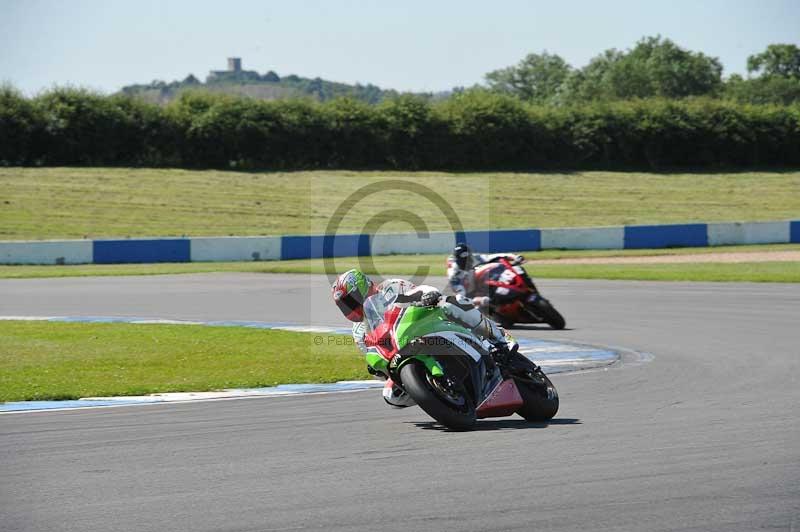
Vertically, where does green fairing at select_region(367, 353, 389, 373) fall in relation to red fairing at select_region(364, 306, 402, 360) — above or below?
below

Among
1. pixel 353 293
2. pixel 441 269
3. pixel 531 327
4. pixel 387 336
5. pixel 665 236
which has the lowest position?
pixel 531 327

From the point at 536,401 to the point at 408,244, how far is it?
2600cm

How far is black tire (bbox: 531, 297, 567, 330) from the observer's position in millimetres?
17328

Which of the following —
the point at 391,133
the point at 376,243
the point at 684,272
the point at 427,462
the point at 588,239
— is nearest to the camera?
the point at 427,462

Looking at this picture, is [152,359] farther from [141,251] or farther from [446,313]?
[141,251]

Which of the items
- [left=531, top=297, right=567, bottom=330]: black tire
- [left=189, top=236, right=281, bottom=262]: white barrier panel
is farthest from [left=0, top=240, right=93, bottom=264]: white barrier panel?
[left=531, top=297, right=567, bottom=330]: black tire

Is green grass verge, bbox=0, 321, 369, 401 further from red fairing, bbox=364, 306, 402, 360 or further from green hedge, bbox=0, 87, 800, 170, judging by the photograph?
green hedge, bbox=0, 87, 800, 170

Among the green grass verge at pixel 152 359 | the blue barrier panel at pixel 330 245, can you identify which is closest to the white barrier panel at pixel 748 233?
the blue barrier panel at pixel 330 245

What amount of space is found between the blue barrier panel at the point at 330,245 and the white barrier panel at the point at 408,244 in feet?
1.23

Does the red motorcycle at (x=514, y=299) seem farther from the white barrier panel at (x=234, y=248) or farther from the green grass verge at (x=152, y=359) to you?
the white barrier panel at (x=234, y=248)

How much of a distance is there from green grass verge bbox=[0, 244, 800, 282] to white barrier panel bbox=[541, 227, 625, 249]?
1.74 metres

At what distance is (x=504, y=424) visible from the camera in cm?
903

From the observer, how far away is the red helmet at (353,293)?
9039 millimetres

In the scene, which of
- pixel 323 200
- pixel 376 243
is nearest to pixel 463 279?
pixel 376 243
